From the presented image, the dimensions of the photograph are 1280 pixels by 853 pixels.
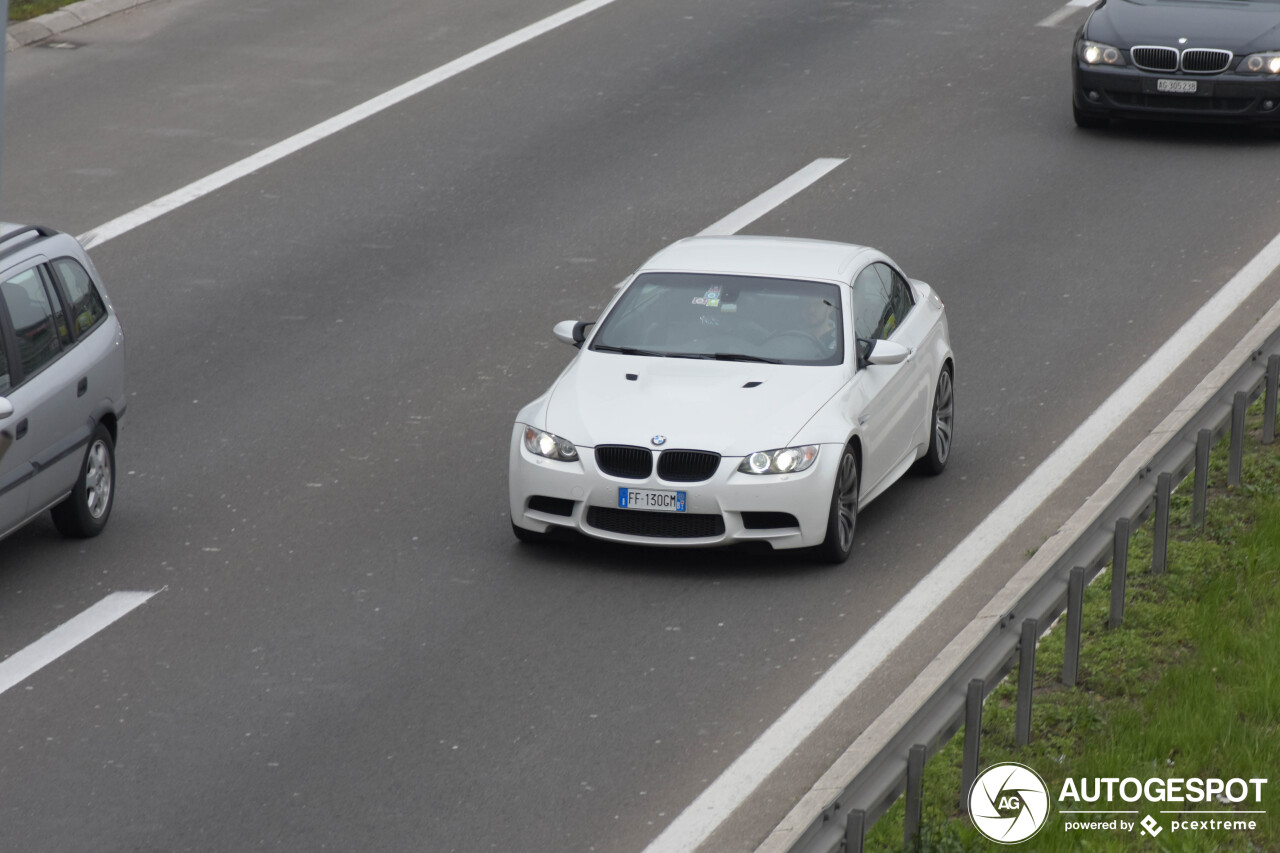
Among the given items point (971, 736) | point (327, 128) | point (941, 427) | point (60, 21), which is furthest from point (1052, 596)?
point (60, 21)

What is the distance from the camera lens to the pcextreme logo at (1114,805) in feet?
23.8

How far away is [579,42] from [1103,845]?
1782 cm

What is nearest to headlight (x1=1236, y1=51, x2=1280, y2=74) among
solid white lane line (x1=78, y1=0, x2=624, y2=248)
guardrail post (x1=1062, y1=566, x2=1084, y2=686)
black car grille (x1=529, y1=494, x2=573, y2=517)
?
solid white lane line (x1=78, y1=0, x2=624, y2=248)

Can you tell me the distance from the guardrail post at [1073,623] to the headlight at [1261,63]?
1237 cm

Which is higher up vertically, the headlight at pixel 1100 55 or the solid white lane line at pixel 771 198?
the headlight at pixel 1100 55

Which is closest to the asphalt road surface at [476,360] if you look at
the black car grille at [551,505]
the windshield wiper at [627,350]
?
the black car grille at [551,505]

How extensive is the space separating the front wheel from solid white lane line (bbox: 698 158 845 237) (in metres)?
6.20

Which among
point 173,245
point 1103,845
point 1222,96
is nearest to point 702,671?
point 1103,845

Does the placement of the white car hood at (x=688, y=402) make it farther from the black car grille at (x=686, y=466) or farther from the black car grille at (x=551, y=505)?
the black car grille at (x=551, y=505)

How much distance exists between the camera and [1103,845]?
7141mm

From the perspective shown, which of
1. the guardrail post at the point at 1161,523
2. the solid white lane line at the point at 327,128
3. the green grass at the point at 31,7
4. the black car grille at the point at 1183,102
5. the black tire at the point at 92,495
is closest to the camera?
the guardrail post at the point at 1161,523

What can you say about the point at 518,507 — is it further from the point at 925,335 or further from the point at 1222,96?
the point at 1222,96

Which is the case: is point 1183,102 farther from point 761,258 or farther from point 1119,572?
point 1119,572

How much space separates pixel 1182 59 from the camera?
19.8 meters
